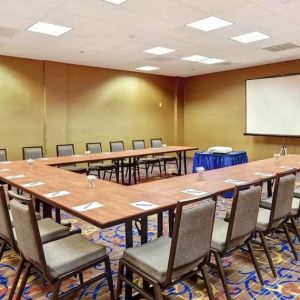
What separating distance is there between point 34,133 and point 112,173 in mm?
2176

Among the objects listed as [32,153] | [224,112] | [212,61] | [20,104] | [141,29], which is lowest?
[32,153]

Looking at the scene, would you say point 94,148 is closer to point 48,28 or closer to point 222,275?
point 48,28

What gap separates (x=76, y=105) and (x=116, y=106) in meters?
1.28

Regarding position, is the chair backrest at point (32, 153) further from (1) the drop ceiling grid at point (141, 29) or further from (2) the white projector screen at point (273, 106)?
(2) the white projector screen at point (273, 106)

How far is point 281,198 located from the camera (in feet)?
8.87

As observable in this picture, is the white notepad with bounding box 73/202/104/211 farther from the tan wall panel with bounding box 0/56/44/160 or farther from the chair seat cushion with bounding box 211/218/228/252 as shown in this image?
the tan wall panel with bounding box 0/56/44/160

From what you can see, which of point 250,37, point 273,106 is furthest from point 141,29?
point 273,106

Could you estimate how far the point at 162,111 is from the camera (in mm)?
10422

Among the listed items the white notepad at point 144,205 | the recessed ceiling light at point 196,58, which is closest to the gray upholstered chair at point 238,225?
the white notepad at point 144,205

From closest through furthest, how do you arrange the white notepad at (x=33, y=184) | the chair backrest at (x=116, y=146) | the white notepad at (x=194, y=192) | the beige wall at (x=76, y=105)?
the white notepad at (x=194, y=192) < the white notepad at (x=33, y=184) < the chair backrest at (x=116, y=146) < the beige wall at (x=76, y=105)

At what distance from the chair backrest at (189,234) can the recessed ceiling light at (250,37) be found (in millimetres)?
4470

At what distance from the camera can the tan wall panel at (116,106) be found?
8328 millimetres

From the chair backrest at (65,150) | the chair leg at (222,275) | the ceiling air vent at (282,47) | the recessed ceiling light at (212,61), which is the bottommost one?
the chair leg at (222,275)

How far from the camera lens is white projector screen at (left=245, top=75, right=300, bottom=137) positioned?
25.8ft
